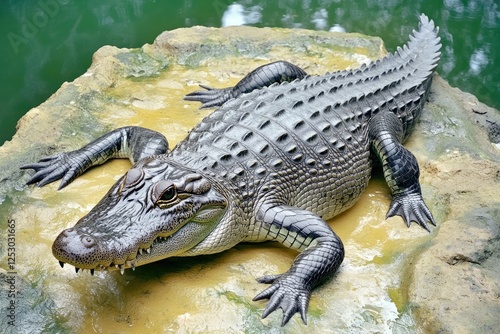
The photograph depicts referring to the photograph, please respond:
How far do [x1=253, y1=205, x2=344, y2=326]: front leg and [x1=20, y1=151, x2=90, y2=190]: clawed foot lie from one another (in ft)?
5.43

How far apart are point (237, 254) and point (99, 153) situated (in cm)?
157

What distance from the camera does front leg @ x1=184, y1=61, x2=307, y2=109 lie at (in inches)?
227

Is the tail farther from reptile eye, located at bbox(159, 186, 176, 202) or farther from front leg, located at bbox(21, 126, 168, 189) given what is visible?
reptile eye, located at bbox(159, 186, 176, 202)

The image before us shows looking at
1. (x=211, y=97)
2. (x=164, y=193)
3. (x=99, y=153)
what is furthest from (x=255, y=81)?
(x=164, y=193)

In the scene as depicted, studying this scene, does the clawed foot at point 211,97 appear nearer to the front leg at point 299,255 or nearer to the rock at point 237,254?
the rock at point 237,254

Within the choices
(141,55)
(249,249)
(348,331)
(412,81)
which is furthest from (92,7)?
(348,331)

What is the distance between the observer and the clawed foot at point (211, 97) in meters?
5.87

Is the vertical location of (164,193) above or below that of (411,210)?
above

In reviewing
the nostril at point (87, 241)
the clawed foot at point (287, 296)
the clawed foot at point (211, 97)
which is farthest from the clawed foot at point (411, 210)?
the nostril at point (87, 241)

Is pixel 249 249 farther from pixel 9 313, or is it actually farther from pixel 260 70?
pixel 260 70

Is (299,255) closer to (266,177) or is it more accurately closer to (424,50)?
(266,177)

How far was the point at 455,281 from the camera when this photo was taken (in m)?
3.64

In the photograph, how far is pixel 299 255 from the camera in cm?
378

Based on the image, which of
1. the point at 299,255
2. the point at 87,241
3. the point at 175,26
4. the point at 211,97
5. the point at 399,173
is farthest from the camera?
the point at 175,26
